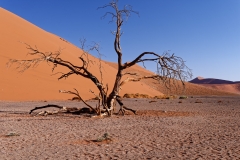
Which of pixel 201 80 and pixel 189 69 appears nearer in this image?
pixel 189 69

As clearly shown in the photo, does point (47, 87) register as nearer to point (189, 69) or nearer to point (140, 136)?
point (189, 69)

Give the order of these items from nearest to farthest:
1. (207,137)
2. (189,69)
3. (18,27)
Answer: (207,137) < (189,69) < (18,27)

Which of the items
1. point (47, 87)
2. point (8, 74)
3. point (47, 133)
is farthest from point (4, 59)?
point (47, 133)

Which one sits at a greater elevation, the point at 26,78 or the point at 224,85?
the point at 224,85

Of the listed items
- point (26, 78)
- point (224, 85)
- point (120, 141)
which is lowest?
point (120, 141)

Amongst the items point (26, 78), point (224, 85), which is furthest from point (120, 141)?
point (224, 85)

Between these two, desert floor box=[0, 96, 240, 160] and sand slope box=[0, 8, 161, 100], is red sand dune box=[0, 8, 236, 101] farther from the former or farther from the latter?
desert floor box=[0, 96, 240, 160]

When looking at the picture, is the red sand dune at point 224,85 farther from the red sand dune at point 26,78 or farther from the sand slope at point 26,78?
the red sand dune at point 26,78

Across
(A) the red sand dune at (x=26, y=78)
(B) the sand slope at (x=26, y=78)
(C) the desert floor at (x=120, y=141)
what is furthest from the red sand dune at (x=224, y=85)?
(C) the desert floor at (x=120, y=141)

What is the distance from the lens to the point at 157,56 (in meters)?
13.6

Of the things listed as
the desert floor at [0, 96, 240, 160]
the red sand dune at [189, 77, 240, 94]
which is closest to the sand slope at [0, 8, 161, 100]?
the desert floor at [0, 96, 240, 160]

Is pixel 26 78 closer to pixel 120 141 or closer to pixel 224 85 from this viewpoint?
pixel 120 141

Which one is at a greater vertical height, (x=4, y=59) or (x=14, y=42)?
(x=14, y=42)

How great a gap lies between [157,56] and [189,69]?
147 centimetres
